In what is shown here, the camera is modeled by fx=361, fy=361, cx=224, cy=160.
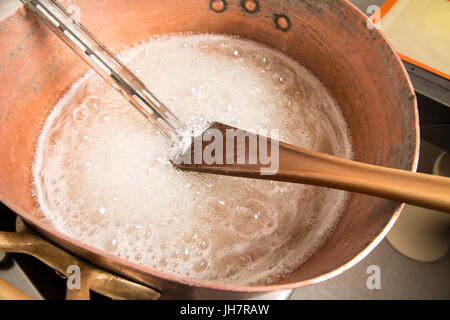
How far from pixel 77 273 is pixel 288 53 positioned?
1.43 ft

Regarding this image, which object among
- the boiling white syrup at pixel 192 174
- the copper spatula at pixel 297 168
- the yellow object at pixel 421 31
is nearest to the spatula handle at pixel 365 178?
the copper spatula at pixel 297 168

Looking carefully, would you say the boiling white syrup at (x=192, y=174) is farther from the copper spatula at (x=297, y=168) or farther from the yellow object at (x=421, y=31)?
the yellow object at (x=421, y=31)

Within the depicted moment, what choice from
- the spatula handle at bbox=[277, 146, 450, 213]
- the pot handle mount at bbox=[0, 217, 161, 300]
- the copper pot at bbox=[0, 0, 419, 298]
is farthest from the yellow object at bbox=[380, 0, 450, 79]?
the pot handle mount at bbox=[0, 217, 161, 300]

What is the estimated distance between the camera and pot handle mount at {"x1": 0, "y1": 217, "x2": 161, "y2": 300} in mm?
325

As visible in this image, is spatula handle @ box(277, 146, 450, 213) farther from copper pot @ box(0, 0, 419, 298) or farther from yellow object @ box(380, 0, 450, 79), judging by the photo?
yellow object @ box(380, 0, 450, 79)

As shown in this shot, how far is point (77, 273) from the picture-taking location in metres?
0.34

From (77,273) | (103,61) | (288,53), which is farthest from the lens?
(288,53)

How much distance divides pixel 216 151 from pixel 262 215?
0.10 m

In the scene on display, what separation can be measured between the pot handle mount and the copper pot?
2 centimetres

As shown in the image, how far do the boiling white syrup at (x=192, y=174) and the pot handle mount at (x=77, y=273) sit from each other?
0.07m

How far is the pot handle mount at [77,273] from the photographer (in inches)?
12.8

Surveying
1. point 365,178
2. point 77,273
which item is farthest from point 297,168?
point 77,273

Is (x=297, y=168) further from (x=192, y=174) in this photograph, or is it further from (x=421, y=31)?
(x=421, y=31)
